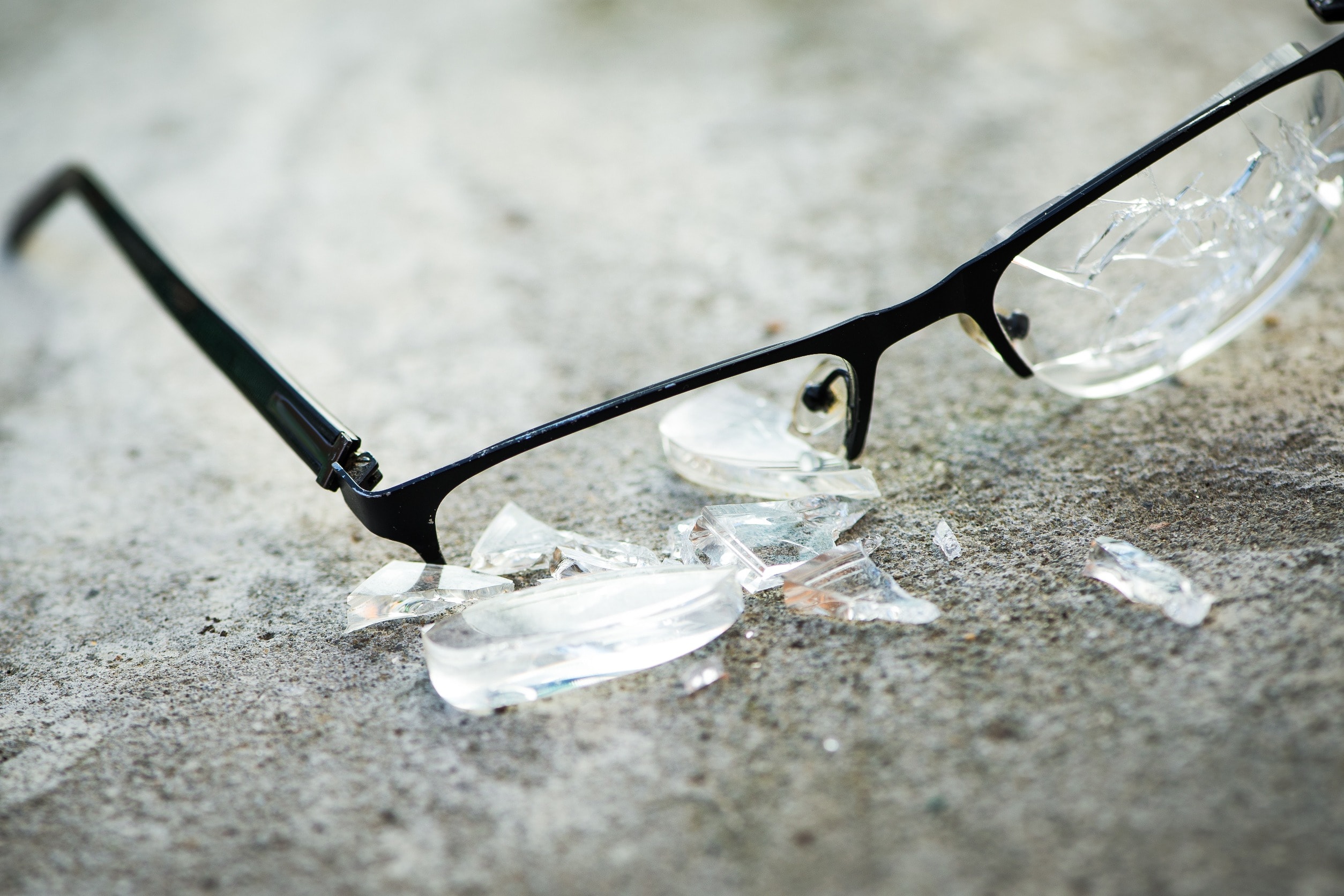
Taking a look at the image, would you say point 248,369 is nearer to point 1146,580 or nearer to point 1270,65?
point 1146,580

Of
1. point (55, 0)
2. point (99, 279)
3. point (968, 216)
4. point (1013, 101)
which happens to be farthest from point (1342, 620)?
point (55, 0)

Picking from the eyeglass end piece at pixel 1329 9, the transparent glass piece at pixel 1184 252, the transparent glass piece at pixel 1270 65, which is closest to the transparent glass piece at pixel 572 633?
the transparent glass piece at pixel 1184 252

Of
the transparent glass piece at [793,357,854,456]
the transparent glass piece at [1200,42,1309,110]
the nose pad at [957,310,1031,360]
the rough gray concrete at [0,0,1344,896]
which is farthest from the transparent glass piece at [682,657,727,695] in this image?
the transparent glass piece at [1200,42,1309,110]

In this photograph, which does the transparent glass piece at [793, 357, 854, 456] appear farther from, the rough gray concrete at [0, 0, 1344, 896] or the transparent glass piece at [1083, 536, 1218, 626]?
the transparent glass piece at [1083, 536, 1218, 626]

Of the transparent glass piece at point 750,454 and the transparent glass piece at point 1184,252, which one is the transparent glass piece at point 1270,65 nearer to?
the transparent glass piece at point 1184,252

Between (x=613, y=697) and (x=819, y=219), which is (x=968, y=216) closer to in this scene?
(x=819, y=219)

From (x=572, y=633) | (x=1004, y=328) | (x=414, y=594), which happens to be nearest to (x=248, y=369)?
(x=414, y=594)
